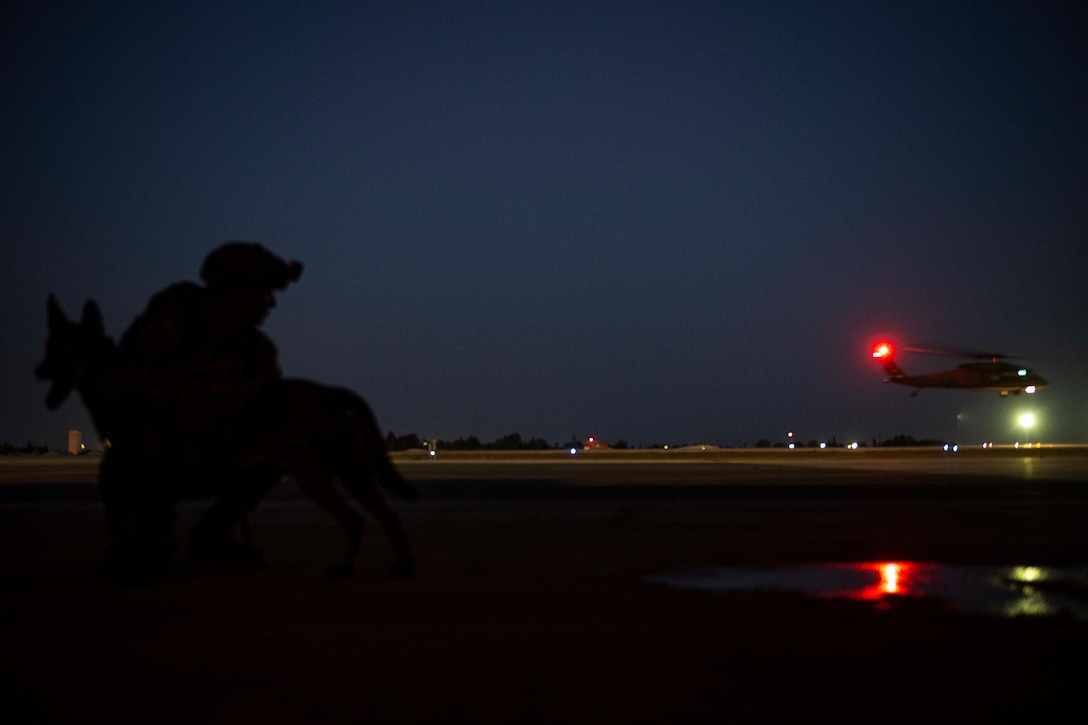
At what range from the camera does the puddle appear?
21.3 ft

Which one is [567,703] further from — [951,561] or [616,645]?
[951,561]

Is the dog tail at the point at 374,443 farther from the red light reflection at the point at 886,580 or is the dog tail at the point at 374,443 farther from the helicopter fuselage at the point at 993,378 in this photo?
the helicopter fuselage at the point at 993,378

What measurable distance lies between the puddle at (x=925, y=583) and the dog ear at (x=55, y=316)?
214 inches

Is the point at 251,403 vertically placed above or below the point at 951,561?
above

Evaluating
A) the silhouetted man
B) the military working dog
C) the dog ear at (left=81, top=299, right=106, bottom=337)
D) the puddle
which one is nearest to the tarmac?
the puddle

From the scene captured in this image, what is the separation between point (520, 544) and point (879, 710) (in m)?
6.26

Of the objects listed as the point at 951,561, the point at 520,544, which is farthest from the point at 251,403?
the point at 951,561

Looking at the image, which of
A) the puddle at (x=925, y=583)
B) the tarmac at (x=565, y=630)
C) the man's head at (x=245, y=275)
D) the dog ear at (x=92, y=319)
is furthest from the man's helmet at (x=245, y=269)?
the puddle at (x=925, y=583)

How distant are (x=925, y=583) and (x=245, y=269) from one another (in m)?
6.28

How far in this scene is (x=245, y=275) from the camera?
313 inches

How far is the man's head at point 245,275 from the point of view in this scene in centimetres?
797

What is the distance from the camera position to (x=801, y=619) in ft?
19.8

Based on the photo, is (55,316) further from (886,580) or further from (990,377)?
(990,377)

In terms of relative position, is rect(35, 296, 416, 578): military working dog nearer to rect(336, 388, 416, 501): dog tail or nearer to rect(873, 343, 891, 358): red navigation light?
rect(336, 388, 416, 501): dog tail
